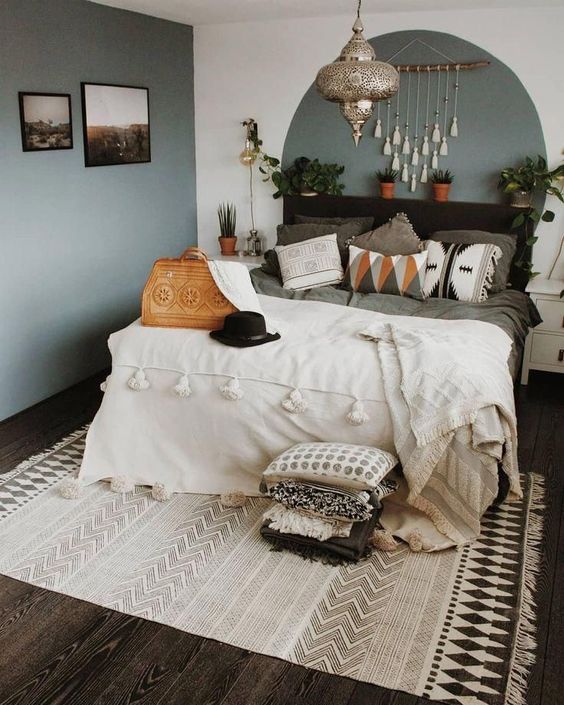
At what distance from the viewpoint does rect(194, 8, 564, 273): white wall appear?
186 inches

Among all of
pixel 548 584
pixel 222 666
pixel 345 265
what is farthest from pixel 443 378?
pixel 345 265

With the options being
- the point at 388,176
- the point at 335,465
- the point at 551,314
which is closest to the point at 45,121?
the point at 388,176

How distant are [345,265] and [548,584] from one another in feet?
8.34

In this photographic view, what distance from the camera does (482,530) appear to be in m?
3.09

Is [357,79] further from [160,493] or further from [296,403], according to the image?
[160,493]

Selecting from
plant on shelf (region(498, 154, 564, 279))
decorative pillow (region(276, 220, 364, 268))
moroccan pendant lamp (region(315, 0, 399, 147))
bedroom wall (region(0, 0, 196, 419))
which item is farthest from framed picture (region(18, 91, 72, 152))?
plant on shelf (region(498, 154, 564, 279))

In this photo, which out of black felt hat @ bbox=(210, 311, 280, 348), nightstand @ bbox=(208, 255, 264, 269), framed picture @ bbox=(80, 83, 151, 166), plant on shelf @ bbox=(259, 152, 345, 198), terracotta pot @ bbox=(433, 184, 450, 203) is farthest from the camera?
nightstand @ bbox=(208, 255, 264, 269)

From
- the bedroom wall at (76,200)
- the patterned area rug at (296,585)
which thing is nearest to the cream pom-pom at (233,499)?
the patterned area rug at (296,585)

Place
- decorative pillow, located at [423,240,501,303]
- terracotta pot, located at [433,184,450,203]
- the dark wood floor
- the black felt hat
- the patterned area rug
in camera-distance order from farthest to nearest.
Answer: terracotta pot, located at [433,184,450,203], decorative pillow, located at [423,240,501,303], the black felt hat, the patterned area rug, the dark wood floor

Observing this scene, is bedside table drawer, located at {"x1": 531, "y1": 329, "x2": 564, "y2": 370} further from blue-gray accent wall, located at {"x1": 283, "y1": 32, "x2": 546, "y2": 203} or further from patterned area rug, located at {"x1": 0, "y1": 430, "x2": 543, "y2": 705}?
patterned area rug, located at {"x1": 0, "y1": 430, "x2": 543, "y2": 705}

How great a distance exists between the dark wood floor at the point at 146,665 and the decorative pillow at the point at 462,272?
1943mm

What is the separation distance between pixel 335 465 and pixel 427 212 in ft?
8.91

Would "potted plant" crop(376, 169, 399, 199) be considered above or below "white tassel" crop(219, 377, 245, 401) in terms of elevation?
above

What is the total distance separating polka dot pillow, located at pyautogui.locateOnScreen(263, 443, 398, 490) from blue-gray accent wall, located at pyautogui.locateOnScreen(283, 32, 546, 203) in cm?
271
